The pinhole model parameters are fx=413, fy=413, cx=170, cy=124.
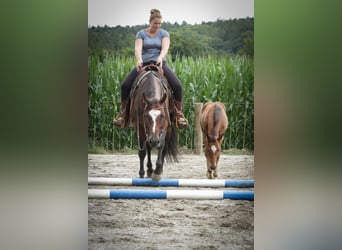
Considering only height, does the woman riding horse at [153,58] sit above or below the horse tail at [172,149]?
above

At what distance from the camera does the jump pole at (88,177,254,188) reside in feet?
10.3

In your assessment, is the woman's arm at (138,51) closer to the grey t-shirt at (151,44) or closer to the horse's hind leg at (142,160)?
the grey t-shirt at (151,44)

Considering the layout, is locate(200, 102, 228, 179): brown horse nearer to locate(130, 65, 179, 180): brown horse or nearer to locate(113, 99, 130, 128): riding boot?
locate(130, 65, 179, 180): brown horse

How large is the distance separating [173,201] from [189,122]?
24.2 inches

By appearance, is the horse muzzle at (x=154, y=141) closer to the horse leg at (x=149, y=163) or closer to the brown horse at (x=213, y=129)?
the horse leg at (x=149, y=163)

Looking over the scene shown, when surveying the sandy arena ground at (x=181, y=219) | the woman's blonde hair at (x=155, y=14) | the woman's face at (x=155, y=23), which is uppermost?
the woman's blonde hair at (x=155, y=14)

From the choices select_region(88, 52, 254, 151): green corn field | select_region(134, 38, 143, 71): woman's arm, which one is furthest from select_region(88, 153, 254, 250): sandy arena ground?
select_region(134, 38, 143, 71): woman's arm

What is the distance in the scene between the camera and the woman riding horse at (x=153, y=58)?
3139 millimetres

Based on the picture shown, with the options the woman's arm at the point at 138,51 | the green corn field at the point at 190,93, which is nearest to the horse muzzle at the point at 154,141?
the green corn field at the point at 190,93

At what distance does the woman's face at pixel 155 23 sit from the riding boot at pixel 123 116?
23.3 inches
